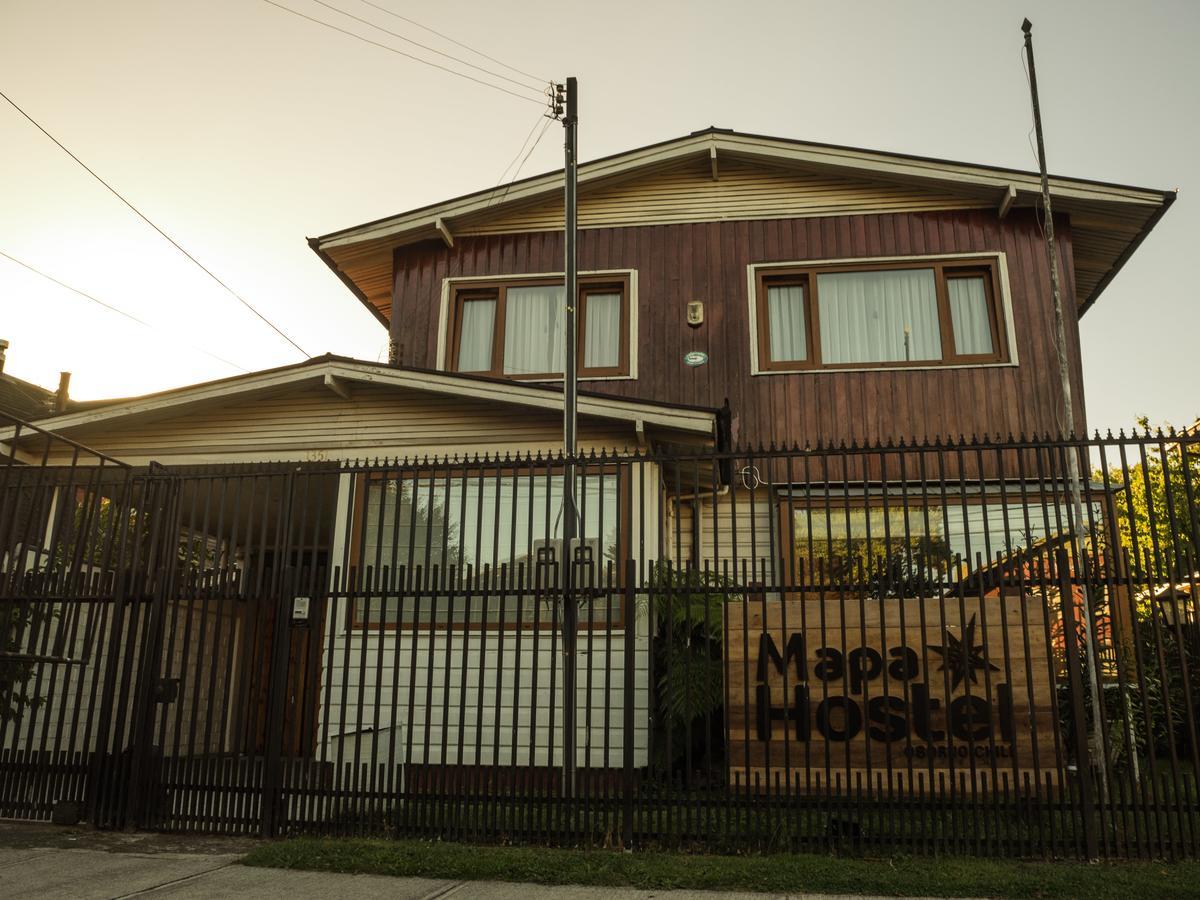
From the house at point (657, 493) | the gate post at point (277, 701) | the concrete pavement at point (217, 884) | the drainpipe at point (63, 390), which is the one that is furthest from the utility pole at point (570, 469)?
the drainpipe at point (63, 390)

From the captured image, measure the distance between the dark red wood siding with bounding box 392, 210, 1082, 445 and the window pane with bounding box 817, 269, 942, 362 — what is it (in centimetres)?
33

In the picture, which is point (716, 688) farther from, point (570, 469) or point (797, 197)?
point (797, 197)

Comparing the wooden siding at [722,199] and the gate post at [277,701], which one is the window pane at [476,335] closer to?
the wooden siding at [722,199]

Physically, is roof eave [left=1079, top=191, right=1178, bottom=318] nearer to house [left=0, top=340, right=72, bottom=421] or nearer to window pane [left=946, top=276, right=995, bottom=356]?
window pane [left=946, top=276, right=995, bottom=356]

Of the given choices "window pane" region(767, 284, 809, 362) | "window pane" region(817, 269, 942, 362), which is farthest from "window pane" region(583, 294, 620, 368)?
"window pane" region(817, 269, 942, 362)

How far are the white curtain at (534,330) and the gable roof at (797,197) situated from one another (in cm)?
105

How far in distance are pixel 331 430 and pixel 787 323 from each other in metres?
5.91

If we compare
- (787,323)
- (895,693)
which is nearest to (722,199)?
(787,323)

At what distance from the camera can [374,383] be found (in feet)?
33.4

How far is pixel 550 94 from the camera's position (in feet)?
33.8

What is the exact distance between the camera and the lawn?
198 inches

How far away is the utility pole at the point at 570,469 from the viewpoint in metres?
6.23

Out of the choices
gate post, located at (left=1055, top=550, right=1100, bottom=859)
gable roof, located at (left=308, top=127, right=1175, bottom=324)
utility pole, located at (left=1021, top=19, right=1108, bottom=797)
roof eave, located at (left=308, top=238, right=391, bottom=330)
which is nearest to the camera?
gate post, located at (left=1055, top=550, right=1100, bottom=859)

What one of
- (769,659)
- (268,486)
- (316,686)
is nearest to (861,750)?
(769,659)
